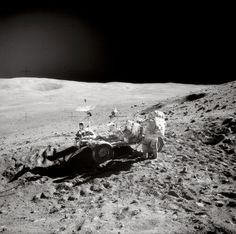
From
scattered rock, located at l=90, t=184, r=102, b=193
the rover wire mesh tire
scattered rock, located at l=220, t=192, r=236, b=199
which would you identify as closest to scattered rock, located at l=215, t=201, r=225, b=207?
scattered rock, located at l=220, t=192, r=236, b=199

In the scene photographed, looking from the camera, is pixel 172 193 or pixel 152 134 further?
pixel 152 134

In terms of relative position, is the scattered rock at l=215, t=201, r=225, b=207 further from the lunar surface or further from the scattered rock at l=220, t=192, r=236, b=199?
the scattered rock at l=220, t=192, r=236, b=199

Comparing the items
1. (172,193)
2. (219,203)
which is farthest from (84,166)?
(219,203)

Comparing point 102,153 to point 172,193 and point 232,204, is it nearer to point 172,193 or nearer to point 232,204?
point 172,193

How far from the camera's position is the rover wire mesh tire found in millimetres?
6766

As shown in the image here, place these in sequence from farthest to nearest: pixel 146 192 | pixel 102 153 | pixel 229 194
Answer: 1. pixel 102 153
2. pixel 146 192
3. pixel 229 194

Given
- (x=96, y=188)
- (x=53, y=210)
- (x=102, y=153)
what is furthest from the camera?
(x=102, y=153)

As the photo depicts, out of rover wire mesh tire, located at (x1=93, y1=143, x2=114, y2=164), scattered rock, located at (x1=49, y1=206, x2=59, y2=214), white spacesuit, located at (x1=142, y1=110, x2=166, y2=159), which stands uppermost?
white spacesuit, located at (x1=142, y1=110, x2=166, y2=159)

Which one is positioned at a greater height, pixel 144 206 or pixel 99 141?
pixel 99 141

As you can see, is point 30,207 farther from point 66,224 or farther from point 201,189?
point 201,189

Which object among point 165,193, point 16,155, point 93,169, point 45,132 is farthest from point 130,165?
point 45,132

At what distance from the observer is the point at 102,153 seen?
681 cm

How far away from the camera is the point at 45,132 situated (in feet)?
42.0

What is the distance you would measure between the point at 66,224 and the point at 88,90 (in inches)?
917
